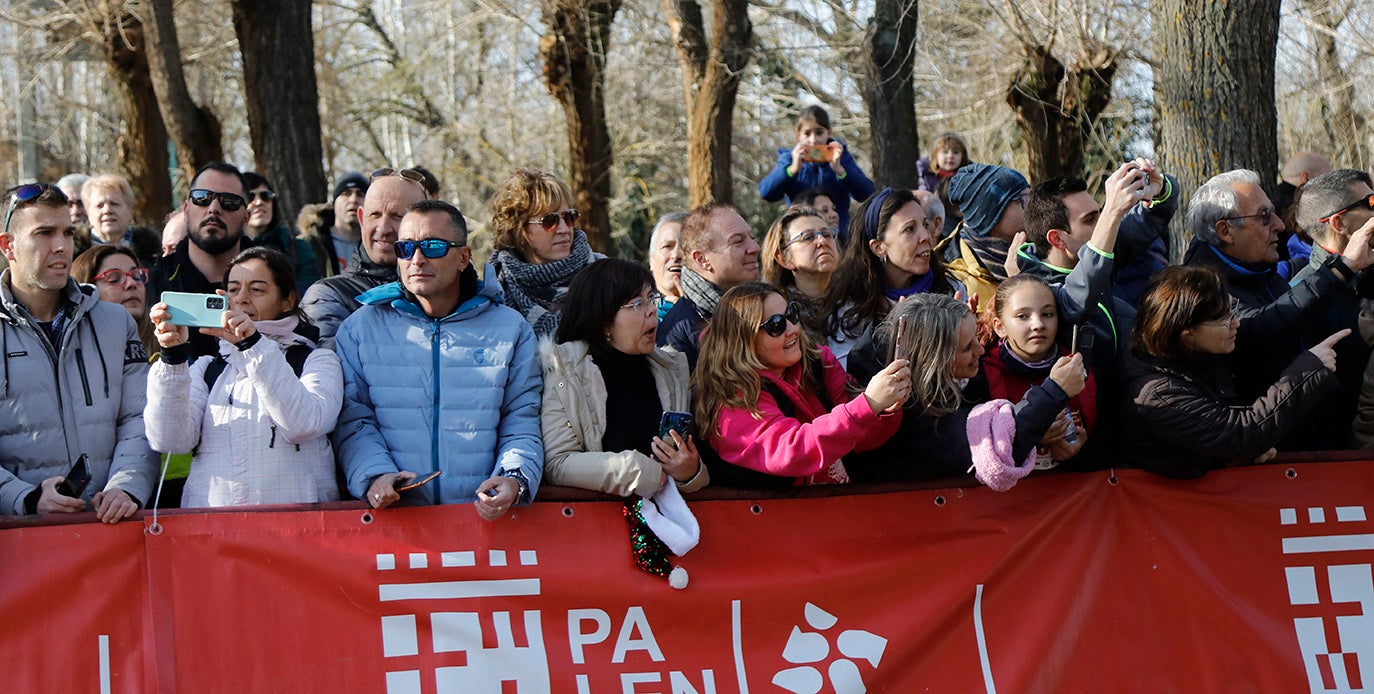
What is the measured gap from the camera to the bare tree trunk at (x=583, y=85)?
14.6 m

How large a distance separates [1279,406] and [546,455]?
2654 mm

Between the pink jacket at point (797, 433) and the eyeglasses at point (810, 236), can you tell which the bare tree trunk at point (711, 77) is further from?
the pink jacket at point (797, 433)

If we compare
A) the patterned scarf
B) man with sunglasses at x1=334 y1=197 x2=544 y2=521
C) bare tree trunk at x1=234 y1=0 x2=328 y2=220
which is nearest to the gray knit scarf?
the patterned scarf

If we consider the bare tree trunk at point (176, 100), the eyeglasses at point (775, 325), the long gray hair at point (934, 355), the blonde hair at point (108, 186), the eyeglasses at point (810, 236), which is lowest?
the long gray hair at point (934, 355)

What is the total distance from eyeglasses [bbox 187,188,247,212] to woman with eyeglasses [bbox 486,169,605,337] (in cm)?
136

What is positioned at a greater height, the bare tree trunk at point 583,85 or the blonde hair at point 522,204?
the bare tree trunk at point 583,85

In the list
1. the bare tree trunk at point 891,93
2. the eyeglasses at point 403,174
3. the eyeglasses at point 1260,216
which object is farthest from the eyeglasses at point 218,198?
the bare tree trunk at point 891,93

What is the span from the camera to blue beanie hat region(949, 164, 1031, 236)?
6.99m

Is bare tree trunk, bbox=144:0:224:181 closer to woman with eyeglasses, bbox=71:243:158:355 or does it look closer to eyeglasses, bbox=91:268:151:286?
woman with eyeglasses, bbox=71:243:158:355

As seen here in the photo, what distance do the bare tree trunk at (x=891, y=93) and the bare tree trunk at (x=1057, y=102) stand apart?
1.01m

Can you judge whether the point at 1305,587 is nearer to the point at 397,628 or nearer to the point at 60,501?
the point at 397,628

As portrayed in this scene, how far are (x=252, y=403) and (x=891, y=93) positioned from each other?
898 centimetres

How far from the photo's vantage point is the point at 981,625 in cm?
544

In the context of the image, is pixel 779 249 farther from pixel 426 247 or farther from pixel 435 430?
pixel 435 430
